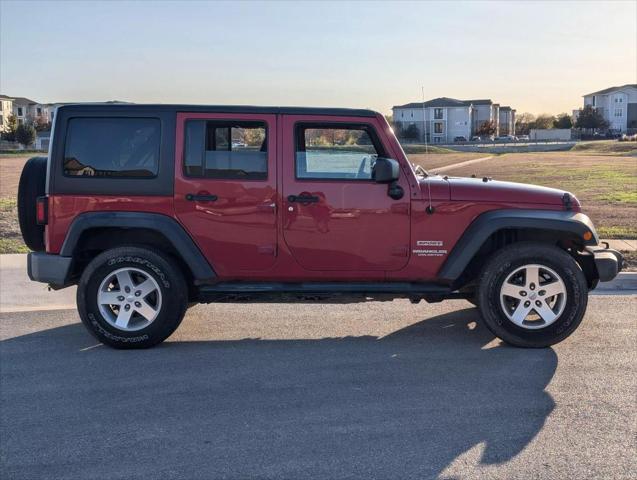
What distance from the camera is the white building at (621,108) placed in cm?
11553

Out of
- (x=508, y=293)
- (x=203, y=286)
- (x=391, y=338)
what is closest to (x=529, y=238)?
(x=508, y=293)

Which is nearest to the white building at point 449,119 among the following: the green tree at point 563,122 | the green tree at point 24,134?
the green tree at point 563,122

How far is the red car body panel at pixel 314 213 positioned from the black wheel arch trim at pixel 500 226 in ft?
0.23

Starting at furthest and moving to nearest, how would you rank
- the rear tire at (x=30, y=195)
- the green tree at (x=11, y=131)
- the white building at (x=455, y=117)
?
the white building at (x=455, y=117) < the green tree at (x=11, y=131) < the rear tire at (x=30, y=195)

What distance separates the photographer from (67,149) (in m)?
5.96

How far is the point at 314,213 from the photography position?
19.5 feet

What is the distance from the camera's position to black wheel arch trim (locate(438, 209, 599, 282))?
5.86m

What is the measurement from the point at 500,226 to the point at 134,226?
3.09 metres

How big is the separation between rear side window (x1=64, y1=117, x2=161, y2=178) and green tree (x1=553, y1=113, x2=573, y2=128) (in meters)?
122

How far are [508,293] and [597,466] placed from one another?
7.51 feet

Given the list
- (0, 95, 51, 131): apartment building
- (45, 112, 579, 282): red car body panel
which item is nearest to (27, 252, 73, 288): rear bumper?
(45, 112, 579, 282): red car body panel

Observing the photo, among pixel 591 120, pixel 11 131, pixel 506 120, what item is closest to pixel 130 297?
pixel 11 131

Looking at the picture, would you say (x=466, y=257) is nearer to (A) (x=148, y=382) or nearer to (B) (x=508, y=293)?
(B) (x=508, y=293)

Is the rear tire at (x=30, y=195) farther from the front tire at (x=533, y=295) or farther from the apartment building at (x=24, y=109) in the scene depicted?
the apartment building at (x=24, y=109)
